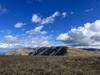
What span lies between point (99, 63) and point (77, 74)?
1642 centimetres

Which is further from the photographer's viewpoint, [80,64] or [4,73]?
[80,64]

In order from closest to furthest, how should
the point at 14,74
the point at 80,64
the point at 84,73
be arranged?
the point at 14,74, the point at 84,73, the point at 80,64

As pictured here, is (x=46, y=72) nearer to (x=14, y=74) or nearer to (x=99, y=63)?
(x=14, y=74)

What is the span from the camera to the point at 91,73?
3472cm

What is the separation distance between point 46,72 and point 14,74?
15.9ft

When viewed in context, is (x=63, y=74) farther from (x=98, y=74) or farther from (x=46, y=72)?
(x=98, y=74)

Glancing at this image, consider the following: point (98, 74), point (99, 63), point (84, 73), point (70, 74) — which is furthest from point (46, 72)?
point (99, 63)

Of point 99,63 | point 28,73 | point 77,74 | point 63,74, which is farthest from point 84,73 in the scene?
point 99,63

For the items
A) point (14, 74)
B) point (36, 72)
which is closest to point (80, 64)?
point (36, 72)

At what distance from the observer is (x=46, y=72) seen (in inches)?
1328

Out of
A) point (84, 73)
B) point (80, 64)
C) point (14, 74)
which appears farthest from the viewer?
point (80, 64)

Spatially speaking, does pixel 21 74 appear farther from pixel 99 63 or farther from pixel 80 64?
pixel 99 63

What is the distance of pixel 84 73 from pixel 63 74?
11.6 ft

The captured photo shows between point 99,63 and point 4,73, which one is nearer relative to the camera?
point 4,73
